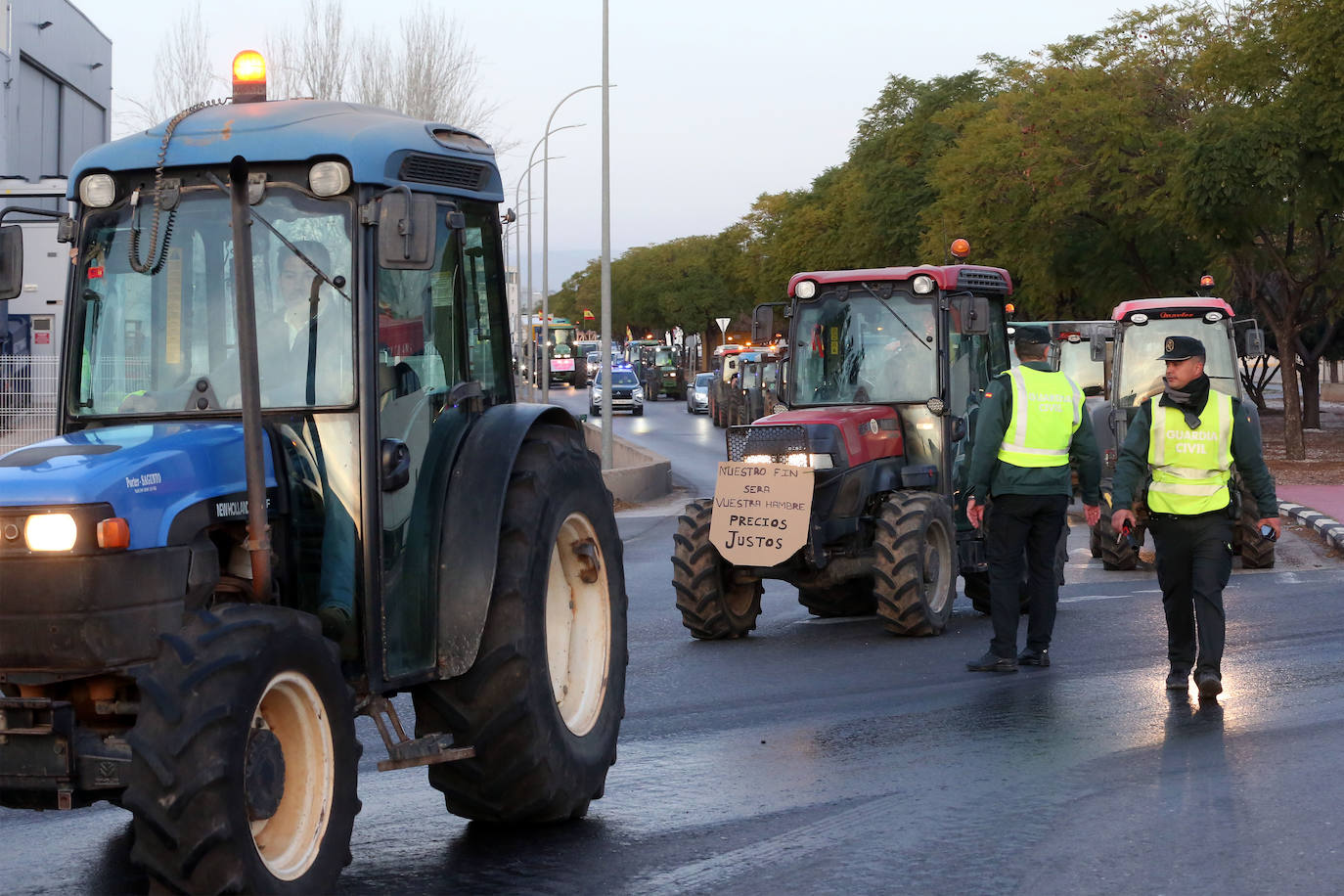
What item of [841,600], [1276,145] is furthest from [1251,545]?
[1276,145]

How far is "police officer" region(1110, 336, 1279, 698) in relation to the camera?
9.23 meters

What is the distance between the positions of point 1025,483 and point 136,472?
6.27 m

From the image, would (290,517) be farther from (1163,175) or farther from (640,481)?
(1163,175)

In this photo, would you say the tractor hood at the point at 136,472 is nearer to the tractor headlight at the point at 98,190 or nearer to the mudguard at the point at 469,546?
the mudguard at the point at 469,546

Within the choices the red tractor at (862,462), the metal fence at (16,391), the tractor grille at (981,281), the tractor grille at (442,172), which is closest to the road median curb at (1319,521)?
the tractor grille at (981,281)

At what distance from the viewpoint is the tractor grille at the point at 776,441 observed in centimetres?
1183

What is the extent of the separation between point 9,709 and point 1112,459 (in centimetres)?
1576

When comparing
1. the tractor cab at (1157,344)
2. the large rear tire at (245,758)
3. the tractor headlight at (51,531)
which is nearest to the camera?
the large rear tire at (245,758)

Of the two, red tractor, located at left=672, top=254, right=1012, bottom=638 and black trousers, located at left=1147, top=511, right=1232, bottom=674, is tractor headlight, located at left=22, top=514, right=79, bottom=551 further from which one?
red tractor, located at left=672, top=254, right=1012, bottom=638

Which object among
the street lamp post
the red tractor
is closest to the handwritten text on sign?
the red tractor

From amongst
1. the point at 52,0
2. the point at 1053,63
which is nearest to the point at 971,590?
the point at 1053,63

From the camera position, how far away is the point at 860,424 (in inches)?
473

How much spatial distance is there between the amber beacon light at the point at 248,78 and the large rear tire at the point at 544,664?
1555 millimetres

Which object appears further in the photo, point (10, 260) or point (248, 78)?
point (248, 78)
